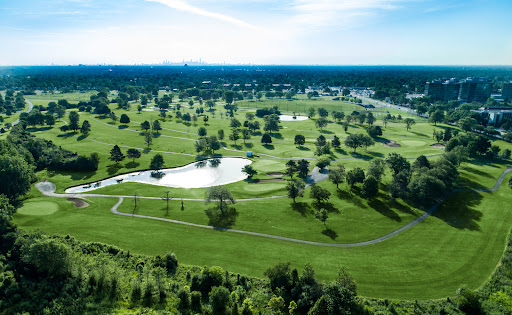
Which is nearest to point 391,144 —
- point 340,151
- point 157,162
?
point 340,151

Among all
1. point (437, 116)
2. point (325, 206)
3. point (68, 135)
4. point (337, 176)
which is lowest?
point (325, 206)

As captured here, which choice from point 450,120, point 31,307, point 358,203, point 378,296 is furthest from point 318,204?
point 450,120

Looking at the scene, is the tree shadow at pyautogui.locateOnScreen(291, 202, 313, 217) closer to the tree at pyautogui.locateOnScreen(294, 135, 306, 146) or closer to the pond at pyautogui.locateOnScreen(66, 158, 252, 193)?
the pond at pyautogui.locateOnScreen(66, 158, 252, 193)

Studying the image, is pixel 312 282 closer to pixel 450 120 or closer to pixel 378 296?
pixel 378 296

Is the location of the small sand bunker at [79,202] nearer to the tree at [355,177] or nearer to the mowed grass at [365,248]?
the mowed grass at [365,248]

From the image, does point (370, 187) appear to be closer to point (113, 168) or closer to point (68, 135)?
point (113, 168)

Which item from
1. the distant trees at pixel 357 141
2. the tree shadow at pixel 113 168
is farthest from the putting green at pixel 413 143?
the tree shadow at pixel 113 168
